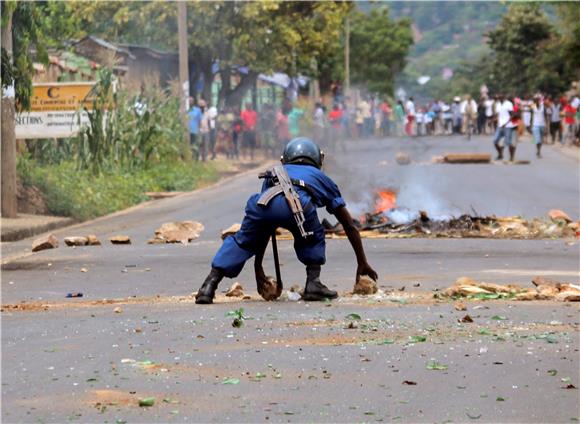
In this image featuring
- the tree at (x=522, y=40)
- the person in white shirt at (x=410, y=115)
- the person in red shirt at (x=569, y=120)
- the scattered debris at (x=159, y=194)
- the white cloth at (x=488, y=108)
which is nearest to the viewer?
the scattered debris at (x=159, y=194)

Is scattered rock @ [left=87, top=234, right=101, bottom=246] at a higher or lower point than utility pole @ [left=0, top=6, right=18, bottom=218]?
lower

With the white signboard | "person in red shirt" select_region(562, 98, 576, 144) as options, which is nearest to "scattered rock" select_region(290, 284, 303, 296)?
the white signboard

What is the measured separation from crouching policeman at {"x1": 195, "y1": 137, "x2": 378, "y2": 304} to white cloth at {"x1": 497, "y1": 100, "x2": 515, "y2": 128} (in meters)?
27.4

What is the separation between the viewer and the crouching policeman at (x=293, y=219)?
11.8 metres

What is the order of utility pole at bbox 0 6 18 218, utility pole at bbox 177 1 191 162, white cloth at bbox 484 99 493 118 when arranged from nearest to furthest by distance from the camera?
utility pole at bbox 0 6 18 218 < utility pole at bbox 177 1 191 162 < white cloth at bbox 484 99 493 118

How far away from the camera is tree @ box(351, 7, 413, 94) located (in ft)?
309

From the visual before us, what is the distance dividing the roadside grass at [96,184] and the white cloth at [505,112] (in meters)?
8.91

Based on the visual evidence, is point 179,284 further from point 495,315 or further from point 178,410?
point 178,410

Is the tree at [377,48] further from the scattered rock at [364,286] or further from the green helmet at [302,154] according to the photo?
the green helmet at [302,154]

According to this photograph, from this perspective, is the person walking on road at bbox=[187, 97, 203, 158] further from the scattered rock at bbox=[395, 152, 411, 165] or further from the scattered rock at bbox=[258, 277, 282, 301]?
the scattered rock at bbox=[258, 277, 282, 301]

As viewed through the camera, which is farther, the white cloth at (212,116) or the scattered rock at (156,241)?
the white cloth at (212,116)

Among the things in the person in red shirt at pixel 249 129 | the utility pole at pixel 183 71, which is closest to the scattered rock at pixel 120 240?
the utility pole at pixel 183 71

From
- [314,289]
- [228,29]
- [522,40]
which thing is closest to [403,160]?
[228,29]

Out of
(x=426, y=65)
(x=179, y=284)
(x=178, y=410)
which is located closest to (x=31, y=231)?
(x=179, y=284)
